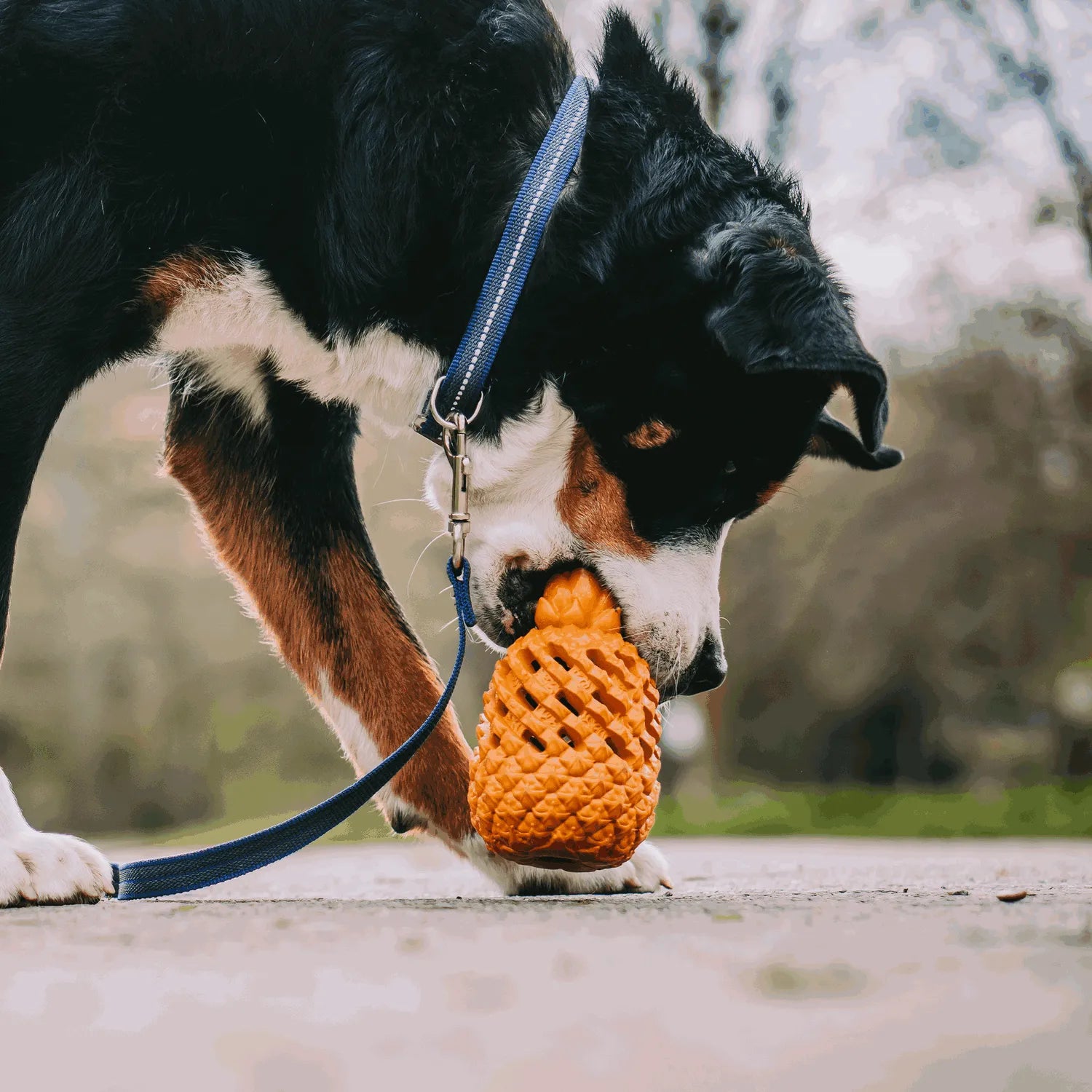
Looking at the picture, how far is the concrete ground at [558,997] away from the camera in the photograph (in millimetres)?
842

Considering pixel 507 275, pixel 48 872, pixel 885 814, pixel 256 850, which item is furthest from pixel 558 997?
pixel 885 814

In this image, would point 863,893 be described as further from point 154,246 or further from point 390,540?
point 390,540

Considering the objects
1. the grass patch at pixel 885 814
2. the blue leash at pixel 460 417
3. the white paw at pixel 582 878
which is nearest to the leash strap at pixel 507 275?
the blue leash at pixel 460 417

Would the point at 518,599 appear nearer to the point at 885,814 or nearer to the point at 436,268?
the point at 436,268

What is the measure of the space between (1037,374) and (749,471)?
6.87 metres

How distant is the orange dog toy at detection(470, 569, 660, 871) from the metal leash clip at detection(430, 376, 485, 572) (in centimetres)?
18

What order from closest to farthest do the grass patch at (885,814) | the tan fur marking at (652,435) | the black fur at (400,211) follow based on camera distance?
the black fur at (400,211) < the tan fur marking at (652,435) < the grass patch at (885,814)

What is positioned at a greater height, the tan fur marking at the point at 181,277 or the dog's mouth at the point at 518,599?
the tan fur marking at the point at 181,277

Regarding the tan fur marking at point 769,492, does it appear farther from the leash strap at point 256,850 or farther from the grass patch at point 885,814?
the grass patch at point 885,814

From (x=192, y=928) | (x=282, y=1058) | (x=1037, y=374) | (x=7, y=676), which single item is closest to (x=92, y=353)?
(x=192, y=928)

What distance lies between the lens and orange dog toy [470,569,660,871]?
65.9 inches

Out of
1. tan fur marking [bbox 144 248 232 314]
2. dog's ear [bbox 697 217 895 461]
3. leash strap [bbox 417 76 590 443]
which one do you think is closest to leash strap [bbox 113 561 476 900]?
leash strap [bbox 417 76 590 443]

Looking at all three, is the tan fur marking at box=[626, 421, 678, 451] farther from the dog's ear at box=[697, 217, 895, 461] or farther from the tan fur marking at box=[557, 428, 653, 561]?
the dog's ear at box=[697, 217, 895, 461]

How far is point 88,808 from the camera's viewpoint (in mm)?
10852
